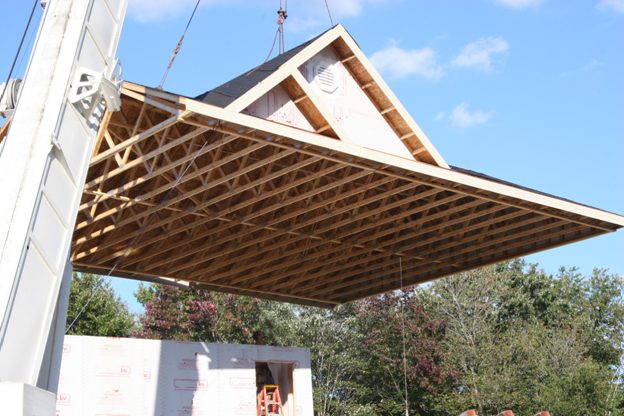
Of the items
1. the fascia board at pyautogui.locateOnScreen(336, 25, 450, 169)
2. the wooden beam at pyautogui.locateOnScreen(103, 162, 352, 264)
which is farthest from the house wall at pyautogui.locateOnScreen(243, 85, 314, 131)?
the fascia board at pyautogui.locateOnScreen(336, 25, 450, 169)

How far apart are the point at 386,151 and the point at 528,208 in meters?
4.52

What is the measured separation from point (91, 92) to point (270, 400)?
16.2 meters

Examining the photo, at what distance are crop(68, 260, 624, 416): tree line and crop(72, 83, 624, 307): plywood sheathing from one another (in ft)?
49.4

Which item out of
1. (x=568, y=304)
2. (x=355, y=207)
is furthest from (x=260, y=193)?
(x=568, y=304)

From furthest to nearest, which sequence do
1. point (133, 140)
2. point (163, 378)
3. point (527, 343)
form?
point (527, 343), point (163, 378), point (133, 140)

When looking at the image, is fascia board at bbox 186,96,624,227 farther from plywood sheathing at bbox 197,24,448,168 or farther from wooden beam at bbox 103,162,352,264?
wooden beam at bbox 103,162,352,264

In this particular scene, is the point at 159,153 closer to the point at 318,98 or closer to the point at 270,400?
the point at 318,98

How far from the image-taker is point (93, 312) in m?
39.5

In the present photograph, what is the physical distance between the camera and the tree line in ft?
122

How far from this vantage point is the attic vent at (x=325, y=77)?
15555 millimetres

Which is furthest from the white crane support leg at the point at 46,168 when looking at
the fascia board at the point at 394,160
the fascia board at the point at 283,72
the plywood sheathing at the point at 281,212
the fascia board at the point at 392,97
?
the fascia board at the point at 392,97

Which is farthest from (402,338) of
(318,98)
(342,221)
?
(318,98)

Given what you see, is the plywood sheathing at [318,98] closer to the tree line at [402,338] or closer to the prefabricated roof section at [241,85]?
the prefabricated roof section at [241,85]

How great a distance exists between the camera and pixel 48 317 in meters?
6.68
